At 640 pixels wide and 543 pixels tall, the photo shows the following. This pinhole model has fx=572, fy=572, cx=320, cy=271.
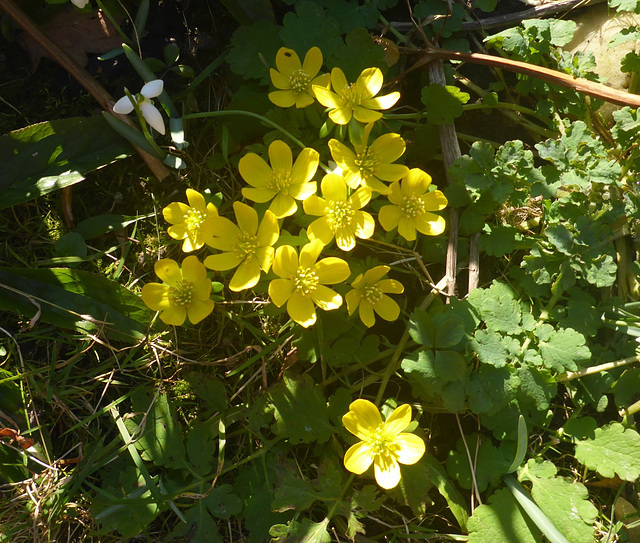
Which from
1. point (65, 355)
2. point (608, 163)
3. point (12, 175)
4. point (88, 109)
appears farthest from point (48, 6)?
point (608, 163)

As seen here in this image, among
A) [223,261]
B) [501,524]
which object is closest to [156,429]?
[223,261]

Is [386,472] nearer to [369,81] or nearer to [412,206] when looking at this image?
[412,206]

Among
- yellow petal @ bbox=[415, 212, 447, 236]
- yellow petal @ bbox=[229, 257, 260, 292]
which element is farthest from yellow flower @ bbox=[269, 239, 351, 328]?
yellow petal @ bbox=[415, 212, 447, 236]

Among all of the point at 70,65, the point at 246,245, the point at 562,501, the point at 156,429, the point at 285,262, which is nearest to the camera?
the point at 285,262

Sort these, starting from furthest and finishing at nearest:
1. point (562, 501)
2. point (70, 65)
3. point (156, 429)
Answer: point (70, 65)
point (156, 429)
point (562, 501)

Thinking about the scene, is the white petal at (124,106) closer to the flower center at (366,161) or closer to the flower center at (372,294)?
the flower center at (366,161)

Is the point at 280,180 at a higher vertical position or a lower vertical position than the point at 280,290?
higher
